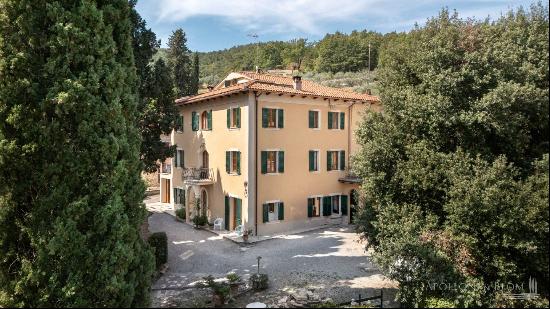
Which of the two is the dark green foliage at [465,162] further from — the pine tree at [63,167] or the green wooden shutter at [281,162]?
the green wooden shutter at [281,162]

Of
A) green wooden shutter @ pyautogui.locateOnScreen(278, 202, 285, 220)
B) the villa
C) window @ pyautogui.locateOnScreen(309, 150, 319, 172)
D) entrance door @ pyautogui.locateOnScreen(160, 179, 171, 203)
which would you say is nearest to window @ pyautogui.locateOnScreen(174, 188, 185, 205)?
the villa

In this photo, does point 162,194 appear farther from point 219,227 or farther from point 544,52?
point 544,52

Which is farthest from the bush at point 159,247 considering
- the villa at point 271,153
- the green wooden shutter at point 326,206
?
the green wooden shutter at point 326,206

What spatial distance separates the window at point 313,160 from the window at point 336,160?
0.97 m

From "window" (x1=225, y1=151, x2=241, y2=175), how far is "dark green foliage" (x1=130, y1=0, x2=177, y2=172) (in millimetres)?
3464

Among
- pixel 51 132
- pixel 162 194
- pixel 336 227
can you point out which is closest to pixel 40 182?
pixel 51 132

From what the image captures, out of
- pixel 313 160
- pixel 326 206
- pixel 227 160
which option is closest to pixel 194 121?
pixel 227 160

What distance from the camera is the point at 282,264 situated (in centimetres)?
1770

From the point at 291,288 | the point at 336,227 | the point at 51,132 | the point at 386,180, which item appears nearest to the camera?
the point at 51,132

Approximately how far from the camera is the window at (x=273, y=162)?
2292cm

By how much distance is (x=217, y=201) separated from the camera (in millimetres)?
25203

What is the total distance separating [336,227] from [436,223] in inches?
516

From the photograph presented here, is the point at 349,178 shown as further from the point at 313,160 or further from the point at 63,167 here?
the point at 63,167

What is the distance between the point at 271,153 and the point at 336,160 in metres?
5.54
